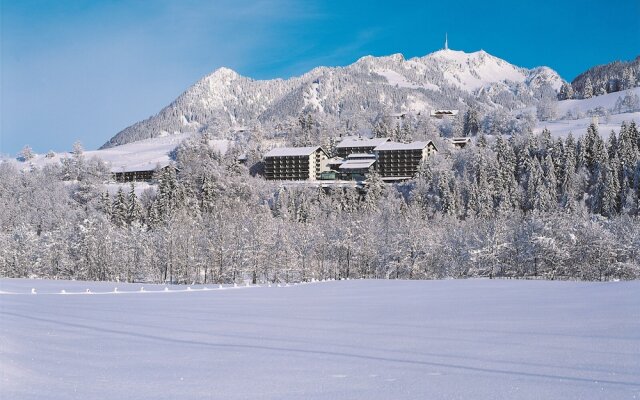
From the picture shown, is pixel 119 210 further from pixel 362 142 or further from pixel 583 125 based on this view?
pixel 583 125

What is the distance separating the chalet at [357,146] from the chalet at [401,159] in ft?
36.8

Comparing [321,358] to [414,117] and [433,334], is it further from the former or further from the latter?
[414,117]

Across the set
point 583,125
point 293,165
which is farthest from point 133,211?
point 583,125

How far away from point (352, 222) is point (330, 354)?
6901 centimetres

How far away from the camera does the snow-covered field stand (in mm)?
9500

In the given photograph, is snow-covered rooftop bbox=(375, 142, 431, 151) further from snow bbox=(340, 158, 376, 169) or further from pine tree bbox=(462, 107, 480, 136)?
pine tree bbox=(462, 107, 480, 136)

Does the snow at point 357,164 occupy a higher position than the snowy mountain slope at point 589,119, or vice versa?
the snowy mountain slope at point 589,119

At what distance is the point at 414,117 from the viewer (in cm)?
19962

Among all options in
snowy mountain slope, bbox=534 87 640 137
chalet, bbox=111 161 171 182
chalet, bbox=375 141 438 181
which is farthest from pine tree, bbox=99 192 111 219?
snowy mountain slope, bbox=534 87 640 137

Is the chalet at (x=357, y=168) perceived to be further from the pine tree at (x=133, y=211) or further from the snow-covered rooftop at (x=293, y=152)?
the pine tree at (x=133, y=211)

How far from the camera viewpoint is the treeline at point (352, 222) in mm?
76438

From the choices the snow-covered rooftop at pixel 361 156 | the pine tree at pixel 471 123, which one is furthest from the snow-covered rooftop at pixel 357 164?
the pine tree at pixel 471 123

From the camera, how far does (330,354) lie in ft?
42.4

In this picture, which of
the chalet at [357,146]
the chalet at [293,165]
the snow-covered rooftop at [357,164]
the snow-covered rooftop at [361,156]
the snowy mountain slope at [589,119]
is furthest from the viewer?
the chalet at [357,146]
